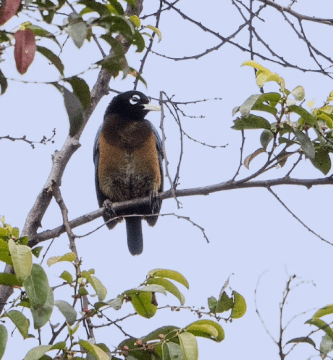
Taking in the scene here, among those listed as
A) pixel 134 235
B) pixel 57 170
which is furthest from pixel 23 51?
pixel 134 235

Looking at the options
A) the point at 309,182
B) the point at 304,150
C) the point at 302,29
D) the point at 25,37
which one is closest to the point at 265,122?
the point at 304,150

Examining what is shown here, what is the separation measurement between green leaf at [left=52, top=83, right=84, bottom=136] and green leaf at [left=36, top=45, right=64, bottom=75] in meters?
0.09

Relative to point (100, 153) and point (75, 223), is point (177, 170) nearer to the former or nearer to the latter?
point (75, 223)

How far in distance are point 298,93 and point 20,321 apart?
1423 millimetres

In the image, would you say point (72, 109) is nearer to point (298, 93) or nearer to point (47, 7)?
point (47, 7)

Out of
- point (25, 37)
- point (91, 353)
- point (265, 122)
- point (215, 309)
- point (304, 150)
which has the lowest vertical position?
point (91, 353)

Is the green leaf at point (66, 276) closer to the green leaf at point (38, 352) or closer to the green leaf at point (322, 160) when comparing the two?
the green leaf at point (38, 352)

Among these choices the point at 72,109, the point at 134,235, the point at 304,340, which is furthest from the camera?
the point at 134,235

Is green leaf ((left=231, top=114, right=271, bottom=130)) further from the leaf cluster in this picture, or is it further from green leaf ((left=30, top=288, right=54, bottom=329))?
green leaf ((left=30, top=288, right=54, bottom=329))

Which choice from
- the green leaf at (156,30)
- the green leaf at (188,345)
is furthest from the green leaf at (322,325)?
the green leaf at (156,30)

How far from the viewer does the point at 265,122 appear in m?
2.71

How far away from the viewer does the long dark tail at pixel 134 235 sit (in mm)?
5320

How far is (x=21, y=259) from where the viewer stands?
1795mm

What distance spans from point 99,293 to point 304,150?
1117 millimetres
